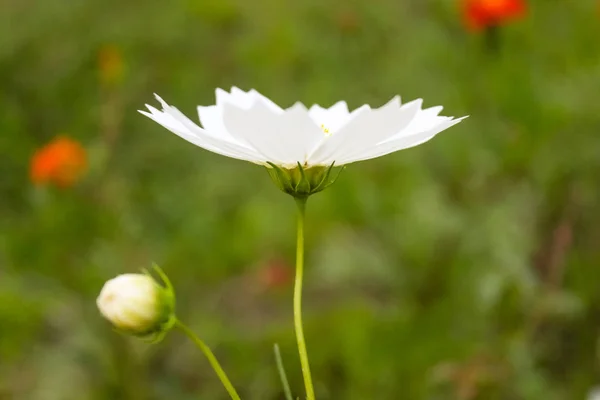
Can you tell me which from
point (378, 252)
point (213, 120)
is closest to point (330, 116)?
point (213, 120)

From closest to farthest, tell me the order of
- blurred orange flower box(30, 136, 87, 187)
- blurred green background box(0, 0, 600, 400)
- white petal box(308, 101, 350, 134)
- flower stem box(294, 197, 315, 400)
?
1. flower stem box(294, 197, 315, 400)
2. white petal box(308, 101, 350, 134)
3. blurred green background box(0, 0, 600, 400)
4. blurred orange flower box(30, 136, 87, 187)

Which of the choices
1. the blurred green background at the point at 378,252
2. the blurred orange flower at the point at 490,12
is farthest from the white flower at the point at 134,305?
the blurred orange flower at the point at 490,12

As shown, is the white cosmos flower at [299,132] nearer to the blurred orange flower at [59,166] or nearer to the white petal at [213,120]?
the white petal at [213,120]

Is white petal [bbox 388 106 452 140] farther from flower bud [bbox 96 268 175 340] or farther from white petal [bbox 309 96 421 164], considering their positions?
flower bud [bbox 96 268 175 340]

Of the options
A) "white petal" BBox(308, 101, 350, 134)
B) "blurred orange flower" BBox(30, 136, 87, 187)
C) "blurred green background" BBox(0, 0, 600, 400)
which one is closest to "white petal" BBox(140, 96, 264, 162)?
"white petal" BBox(308, 101, 350, 134)

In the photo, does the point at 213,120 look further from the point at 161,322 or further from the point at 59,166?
the point at 59,166

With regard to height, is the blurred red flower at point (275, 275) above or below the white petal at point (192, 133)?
below

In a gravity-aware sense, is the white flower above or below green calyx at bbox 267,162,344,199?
below
